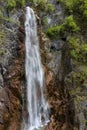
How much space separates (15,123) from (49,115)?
1.56 meters

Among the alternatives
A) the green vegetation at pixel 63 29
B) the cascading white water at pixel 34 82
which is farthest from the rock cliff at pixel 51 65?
the cascading white water at pixel 34 82

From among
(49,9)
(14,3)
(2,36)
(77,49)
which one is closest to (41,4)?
(49,9)

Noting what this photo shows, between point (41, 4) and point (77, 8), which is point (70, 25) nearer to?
point (77, 8)

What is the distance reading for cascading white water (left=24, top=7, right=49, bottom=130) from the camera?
1408 cm

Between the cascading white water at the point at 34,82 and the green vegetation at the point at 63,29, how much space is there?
96cm

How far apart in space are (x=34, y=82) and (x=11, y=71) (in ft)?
3.74

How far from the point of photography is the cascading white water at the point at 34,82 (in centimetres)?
1408

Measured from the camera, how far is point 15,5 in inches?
651

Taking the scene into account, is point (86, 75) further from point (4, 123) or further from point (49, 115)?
point (4, 123)

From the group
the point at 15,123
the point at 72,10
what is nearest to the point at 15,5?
the point at 72,10

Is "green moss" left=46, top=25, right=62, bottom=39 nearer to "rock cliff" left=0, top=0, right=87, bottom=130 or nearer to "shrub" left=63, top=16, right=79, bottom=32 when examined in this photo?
"rock cliff" left=0, top=0, right=87, bottom=130

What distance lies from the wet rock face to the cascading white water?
0.99 ft

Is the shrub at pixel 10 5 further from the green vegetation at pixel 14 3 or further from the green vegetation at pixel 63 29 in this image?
A: the green vegetation at pixel 63 29

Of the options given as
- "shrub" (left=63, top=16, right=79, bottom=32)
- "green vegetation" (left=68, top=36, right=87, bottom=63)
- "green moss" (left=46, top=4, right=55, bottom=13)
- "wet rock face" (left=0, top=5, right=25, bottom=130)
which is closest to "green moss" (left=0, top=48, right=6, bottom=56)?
"wet rock face" (left=0, top=5, right=25, bottom=130)
